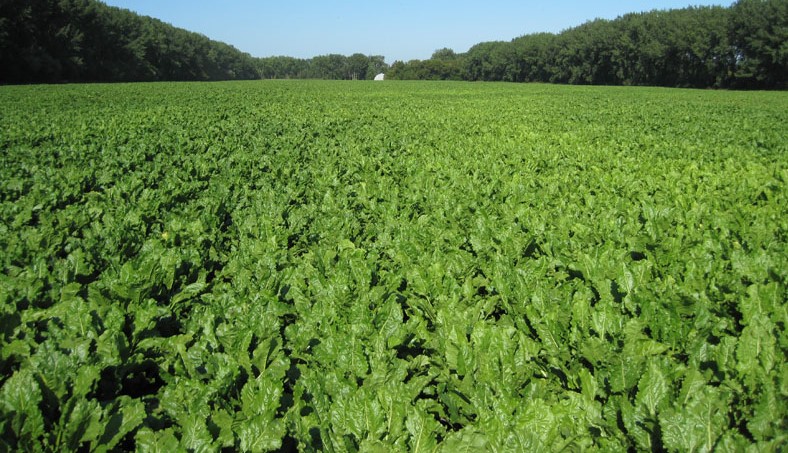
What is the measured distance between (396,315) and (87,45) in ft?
272

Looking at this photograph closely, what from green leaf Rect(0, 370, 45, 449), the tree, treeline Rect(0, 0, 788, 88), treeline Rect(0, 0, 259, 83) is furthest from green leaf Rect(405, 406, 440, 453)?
the tree

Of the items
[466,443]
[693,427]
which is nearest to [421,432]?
[466,443]

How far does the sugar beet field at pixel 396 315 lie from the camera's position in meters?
2.12

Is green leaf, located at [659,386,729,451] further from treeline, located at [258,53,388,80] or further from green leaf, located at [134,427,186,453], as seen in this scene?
treeline, located at [258,53,388,80]

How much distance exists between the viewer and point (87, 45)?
224 feet

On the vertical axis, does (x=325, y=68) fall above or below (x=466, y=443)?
above

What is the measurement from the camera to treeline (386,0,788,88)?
6350cm

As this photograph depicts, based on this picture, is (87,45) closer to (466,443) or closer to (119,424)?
(119,424)

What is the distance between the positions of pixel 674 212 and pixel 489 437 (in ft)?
15.1

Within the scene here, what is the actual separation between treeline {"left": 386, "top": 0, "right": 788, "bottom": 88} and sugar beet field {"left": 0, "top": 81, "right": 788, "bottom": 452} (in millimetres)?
74046

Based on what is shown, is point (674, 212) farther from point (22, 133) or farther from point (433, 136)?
point (22, 133)

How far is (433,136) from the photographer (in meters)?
13.6

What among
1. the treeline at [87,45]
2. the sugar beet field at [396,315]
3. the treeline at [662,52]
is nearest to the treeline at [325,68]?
the treeline at [662,52]

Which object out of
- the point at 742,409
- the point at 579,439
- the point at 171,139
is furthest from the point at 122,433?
the point at 171,139
